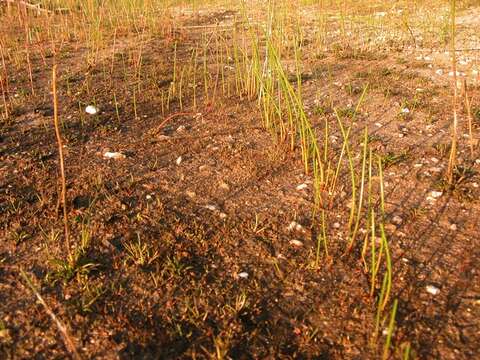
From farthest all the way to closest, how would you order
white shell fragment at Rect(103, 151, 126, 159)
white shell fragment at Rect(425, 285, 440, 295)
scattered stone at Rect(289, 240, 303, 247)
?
white shell fragment at Rect(103, 151, 126, 159)
scattered stone at Rect(289, 240, 303, 247)
white shell fragment at Rect(425, 285, 440, 295)

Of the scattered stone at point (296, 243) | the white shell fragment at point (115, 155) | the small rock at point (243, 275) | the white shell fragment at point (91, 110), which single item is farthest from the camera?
the white shell fragment at point (91, 110)

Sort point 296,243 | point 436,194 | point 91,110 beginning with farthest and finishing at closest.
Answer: point 91,110 → point 436,194 → point 296,243

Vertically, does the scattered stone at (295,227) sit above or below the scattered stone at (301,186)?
below

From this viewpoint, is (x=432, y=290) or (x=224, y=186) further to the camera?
(x=224, y=186)

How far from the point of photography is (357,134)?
344cm

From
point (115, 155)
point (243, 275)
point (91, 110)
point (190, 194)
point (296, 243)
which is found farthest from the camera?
point (91, 110)

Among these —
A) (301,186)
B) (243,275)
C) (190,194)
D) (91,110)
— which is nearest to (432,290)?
(243,275)

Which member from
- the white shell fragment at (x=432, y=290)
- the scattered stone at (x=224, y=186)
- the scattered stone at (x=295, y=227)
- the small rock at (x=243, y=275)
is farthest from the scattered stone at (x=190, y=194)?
the white shell fragment at (x=432, y=290)

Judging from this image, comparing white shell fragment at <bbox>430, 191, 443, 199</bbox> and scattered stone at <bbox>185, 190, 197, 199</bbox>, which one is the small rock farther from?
white shell fragment at <bbox>430, 191, 443, 199</bbox>

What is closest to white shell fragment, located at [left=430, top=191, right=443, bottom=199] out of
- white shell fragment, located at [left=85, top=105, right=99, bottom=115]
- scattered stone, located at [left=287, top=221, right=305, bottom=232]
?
scattered stone, located at [left=287, top=221, right=305, bottom=232]


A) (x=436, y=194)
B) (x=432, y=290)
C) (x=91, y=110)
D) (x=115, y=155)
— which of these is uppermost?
(x=91, y=110)

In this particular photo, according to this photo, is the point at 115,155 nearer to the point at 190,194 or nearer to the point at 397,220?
the point at 190,194

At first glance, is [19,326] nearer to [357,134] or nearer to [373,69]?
[357,134]

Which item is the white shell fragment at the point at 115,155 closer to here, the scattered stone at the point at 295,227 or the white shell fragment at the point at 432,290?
the scattered stone at the point at 295,227
